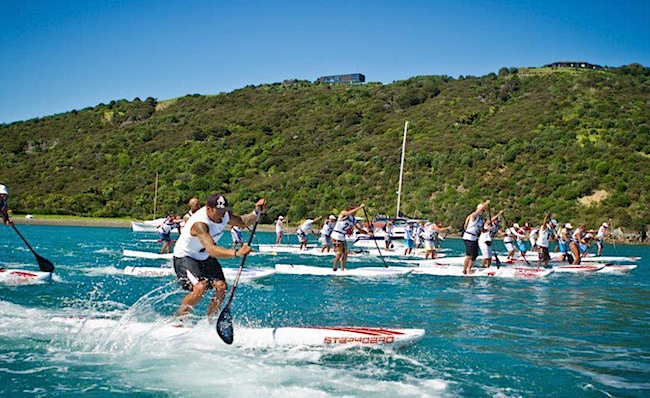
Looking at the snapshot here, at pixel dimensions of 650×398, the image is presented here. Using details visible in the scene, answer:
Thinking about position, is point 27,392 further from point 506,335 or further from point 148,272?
point 148,272

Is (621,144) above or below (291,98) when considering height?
below

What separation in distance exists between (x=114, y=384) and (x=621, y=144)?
5723cm

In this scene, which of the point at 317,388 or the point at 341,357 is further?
the point at 341,357

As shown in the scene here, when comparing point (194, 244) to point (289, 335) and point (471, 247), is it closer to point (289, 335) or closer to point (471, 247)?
point (289, 335)

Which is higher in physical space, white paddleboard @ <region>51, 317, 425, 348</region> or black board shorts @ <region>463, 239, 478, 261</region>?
black board shorts @ <region>463, 239, 478, 261</region>

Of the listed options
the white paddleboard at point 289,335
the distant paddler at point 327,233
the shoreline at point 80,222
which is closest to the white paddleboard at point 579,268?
the distant paddler at point 327,233

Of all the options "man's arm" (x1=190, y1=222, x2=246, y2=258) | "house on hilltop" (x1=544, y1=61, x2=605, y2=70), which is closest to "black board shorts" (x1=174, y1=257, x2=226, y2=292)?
"man's arm" (x1=190, y1=222, x2=246, y2=258)

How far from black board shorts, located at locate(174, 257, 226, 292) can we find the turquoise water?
941mm

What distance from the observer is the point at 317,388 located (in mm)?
6266

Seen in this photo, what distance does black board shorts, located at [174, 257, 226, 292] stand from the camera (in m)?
8.18

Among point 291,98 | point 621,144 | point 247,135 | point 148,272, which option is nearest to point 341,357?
point 148,272

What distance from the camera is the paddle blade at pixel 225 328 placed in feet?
24.8

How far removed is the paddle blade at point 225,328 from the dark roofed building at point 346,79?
114 meters

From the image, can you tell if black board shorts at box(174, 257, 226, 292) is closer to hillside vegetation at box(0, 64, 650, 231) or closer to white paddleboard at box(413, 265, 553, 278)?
white paddleboard at box(413, 265, 553, 278)
